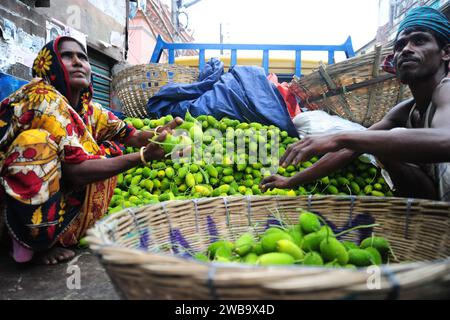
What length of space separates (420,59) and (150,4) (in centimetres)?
1151

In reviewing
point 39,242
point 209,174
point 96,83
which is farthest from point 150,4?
point 39,242

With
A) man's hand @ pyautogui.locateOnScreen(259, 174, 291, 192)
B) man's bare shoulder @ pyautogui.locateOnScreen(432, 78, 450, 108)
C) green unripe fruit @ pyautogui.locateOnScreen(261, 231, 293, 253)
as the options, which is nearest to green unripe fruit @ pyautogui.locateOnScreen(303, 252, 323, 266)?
green unripe fruit @ pyautogui.locateOnScreen(261, 231, 293, 253)

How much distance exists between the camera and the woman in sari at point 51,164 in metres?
1.84

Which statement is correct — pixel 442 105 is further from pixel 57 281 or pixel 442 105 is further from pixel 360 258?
pixel 57 281

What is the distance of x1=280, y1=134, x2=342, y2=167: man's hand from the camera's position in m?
1.60

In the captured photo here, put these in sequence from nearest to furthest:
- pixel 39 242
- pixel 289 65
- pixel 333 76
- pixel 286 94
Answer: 1. pixel 39 242
2. pixel 333 76
3. pixel 286 94
4. pixel 289 65

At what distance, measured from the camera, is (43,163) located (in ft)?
6.07

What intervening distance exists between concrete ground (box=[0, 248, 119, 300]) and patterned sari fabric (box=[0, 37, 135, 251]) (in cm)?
14

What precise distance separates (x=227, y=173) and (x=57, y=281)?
1570mm

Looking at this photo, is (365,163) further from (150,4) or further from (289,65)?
(150,4)

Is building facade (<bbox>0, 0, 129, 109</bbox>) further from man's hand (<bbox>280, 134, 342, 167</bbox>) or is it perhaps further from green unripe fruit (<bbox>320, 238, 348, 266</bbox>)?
green unripe fruit (<bbox>320, 238, 348, 266</bbox>)

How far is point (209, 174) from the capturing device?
2.95 meters

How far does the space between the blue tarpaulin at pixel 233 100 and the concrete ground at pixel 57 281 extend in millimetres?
2059

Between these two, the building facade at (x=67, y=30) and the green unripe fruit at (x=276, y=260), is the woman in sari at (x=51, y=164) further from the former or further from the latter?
the green unripe fruit at (x=276, y=260)
